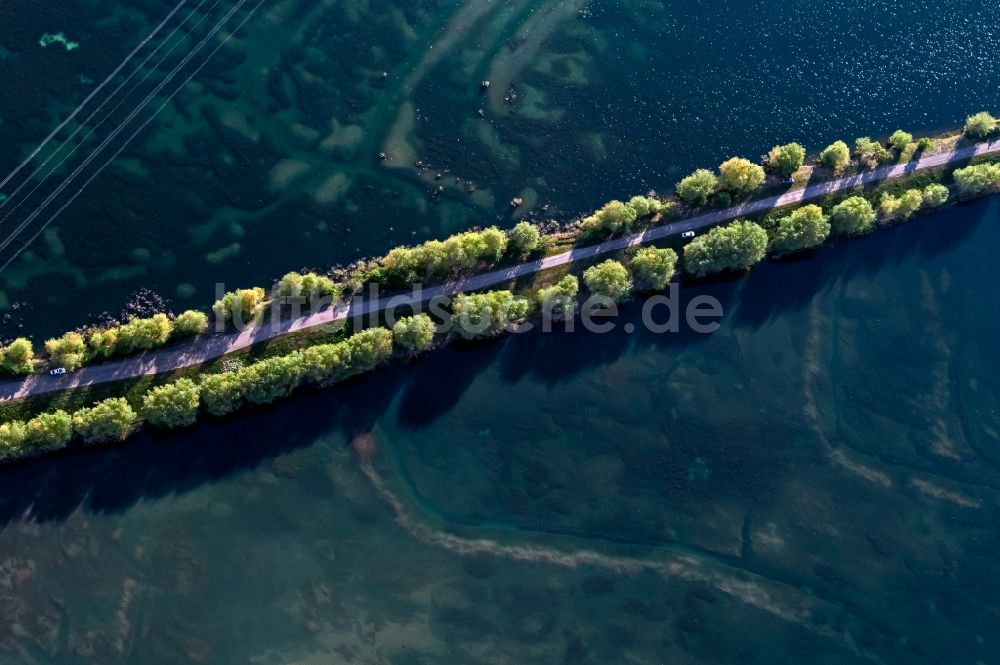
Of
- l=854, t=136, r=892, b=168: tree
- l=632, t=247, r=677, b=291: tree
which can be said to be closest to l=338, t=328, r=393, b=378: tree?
l=632, t=247, r=677, b=291: tree

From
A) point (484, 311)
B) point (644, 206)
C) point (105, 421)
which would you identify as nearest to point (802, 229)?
point (644, 206)

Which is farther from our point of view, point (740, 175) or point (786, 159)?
point (786, 159)

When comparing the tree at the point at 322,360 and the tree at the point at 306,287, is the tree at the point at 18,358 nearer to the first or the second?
the tree at the point at 306,287

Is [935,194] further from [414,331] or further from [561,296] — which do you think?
[414,331]

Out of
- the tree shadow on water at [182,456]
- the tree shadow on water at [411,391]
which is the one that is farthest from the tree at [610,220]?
the tree shadow on water at [182,456]

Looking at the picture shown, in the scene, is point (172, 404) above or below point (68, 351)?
below

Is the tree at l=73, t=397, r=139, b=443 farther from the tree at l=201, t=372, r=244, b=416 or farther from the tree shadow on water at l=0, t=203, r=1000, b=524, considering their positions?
the tree at l=201, t=372, r=244, b=416

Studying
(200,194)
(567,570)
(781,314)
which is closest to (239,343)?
(200,194)
